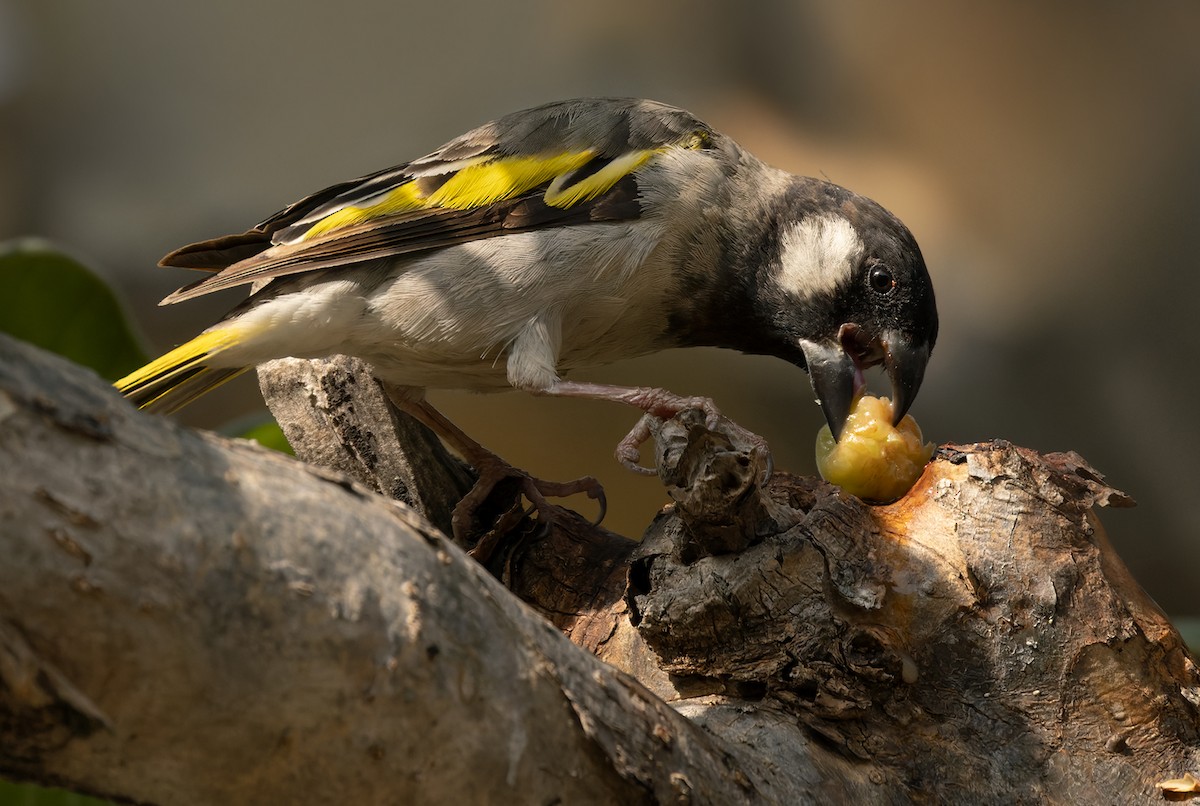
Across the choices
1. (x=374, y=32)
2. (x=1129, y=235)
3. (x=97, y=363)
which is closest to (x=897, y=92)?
(x=1129, y=235)

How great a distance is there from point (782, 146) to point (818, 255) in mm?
2886

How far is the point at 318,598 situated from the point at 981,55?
5257mm

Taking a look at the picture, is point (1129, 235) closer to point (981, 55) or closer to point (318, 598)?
point (981, 55)

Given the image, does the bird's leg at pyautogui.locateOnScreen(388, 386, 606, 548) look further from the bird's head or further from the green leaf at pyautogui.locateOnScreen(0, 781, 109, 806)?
the green leaf at pyautogui.locateOnScreen(0, 781, 109, 806)

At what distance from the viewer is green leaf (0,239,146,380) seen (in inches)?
104

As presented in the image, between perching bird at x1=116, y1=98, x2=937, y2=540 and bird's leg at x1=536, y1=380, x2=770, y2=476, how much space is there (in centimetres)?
1

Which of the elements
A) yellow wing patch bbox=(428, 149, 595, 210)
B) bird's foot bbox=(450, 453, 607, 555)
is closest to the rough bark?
bird's foot bbox=(450, 453, 607, 555)

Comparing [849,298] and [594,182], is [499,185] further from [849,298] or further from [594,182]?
[849,298]

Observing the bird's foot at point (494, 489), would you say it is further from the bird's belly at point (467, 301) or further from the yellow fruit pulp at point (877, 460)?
the yellow fruit pulp at point (877, 460)

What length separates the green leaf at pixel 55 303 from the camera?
2.65 metres

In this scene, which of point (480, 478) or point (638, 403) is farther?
point (480, 478)

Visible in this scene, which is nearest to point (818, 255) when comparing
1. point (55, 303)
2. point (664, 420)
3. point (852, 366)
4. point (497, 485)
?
point (852, 366)

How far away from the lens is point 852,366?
112 inches

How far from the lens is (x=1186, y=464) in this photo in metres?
5.43
